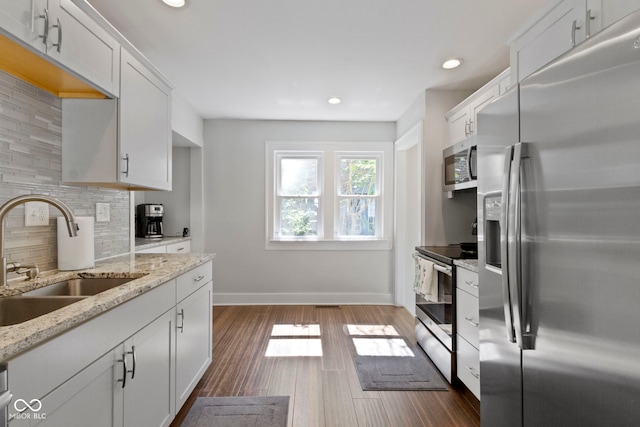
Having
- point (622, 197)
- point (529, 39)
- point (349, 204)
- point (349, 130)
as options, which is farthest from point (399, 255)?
point (622, 197)

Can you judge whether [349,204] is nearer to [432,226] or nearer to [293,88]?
[432,226]

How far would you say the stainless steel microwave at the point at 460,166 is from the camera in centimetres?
258

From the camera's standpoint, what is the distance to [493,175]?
55.3 inches

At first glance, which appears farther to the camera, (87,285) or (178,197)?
(178,197)

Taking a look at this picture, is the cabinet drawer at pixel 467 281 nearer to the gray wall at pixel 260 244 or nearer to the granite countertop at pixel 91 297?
the granite countertop at pixel 91 297

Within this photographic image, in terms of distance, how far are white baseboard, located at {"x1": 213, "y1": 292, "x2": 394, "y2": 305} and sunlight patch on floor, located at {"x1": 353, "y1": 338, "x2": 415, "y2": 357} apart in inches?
47.8

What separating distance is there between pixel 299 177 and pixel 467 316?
9.58 feet

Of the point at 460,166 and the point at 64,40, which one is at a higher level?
the point at 64,40

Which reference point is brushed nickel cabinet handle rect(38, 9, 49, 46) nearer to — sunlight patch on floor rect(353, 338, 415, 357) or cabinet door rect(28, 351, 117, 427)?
cabinet door rect(28, 351, 117, 427)

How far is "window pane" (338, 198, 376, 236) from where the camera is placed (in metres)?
4.55

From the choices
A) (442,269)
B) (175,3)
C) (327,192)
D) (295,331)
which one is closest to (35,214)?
(175,3)

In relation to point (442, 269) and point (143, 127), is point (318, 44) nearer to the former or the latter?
point (143, 127)

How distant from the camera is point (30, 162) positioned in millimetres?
1688

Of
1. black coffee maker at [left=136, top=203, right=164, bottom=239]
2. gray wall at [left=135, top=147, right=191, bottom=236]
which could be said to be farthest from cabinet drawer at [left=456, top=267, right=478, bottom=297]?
gray wall at [left=135, top=147, right=191, bottom=236]
